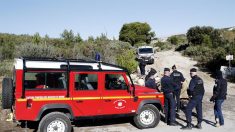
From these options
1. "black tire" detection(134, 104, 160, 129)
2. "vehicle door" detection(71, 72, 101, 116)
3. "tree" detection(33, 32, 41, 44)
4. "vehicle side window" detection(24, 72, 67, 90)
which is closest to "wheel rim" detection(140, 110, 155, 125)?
"black tire" detection(134, 104, 160, 129)

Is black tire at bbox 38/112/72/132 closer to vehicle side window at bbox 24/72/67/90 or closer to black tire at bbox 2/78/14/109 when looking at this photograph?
vehicle side window at bbox 24/72/67/90

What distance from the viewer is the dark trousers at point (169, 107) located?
1116 cm

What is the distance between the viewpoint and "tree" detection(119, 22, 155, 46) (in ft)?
230

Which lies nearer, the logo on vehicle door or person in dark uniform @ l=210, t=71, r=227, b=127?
the logo on vehicle door

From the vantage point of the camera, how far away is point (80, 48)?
99.6 feet

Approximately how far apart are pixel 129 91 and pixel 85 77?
1.47 meters

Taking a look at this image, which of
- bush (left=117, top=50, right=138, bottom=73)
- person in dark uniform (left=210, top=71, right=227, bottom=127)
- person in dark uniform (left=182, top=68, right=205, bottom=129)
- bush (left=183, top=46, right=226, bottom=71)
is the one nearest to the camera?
person in dark uniform (left=182, top=68, right=205, bottom=129)

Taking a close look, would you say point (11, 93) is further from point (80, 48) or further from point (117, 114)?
point (80, 48)

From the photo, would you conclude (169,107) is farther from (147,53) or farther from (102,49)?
(147,53)

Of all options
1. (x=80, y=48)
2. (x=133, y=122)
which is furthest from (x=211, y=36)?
(x=133, y=122)

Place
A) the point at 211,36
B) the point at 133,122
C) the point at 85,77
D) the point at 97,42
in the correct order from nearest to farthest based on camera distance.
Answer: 1. the point at 85,77
2. the point at 133,122
3. the point at 97,42
4. the point at 211,36

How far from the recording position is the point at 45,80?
9383mm

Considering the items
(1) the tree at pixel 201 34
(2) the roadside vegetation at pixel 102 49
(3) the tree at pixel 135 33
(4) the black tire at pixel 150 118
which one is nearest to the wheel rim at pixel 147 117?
(4) the black tire at pixel 150 118

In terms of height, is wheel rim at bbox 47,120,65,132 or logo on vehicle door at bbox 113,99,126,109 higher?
logo on vehicle door at bbox 113,99,126,109
